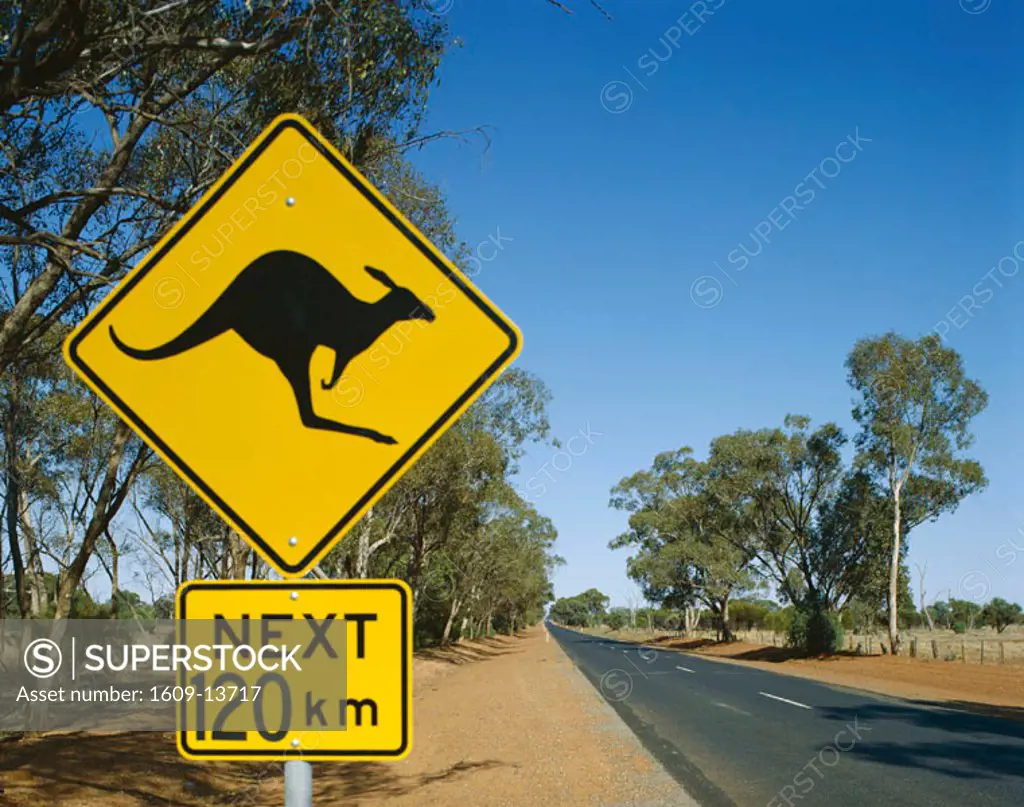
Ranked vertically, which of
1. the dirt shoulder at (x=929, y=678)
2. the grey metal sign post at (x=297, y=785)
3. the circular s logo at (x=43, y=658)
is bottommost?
the dirt shoulder at (x=929, y=678)

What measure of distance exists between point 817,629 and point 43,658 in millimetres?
36871

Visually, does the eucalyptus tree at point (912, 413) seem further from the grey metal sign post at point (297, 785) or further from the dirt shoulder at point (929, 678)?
the grey metal sign post at point (297, 785)

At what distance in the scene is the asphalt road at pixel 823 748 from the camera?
10.5 meters

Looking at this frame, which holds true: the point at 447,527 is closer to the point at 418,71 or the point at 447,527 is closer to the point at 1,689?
the point at 1,689

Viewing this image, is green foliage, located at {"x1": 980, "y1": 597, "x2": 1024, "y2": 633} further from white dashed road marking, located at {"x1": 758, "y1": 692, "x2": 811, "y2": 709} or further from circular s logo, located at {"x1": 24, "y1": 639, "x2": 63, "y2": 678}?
circular s logo, located at {"x1": 24, "y1": 639, "x2": 63, "y2": 678}

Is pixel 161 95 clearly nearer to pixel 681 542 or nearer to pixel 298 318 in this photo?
pixel 298 318

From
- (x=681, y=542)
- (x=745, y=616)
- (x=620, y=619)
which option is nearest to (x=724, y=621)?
(x=681, y=542)

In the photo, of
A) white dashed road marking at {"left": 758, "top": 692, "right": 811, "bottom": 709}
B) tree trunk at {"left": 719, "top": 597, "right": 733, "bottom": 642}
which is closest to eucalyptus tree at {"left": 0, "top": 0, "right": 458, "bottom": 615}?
white dashed road marking at {"left": 758, "top": 692, "right": 811, "bottom": 709}

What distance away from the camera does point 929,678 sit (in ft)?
99.3

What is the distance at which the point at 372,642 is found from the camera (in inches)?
82.2

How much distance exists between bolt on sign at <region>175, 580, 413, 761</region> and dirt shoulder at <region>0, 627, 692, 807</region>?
8.86 meters

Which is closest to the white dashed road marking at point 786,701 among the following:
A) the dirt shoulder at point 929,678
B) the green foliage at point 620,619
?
the dirt shoulder at point 929,678

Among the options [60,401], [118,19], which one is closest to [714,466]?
[60,401]

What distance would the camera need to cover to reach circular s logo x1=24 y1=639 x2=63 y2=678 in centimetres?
1667
